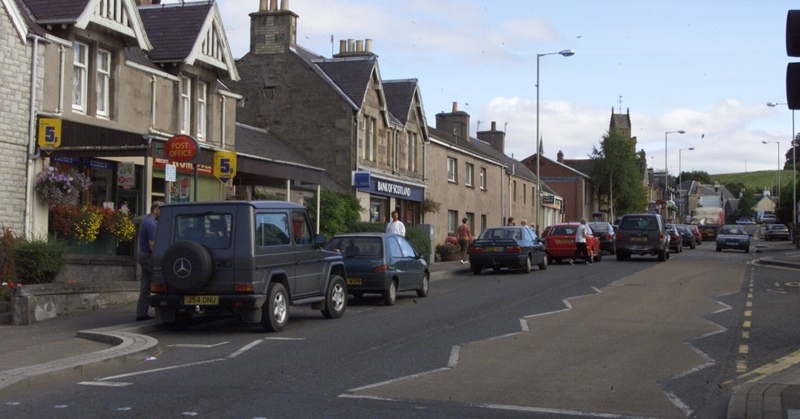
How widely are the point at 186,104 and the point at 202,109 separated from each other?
95cm

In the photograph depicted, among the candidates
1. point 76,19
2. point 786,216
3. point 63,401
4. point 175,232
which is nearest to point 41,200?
point 76,19

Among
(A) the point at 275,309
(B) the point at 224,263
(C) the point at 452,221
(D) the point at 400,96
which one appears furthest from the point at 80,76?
(C) the point at 452,221

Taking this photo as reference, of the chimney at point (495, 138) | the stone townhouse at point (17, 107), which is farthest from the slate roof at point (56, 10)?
the chimney at point (495, 138)

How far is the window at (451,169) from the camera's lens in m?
44.6

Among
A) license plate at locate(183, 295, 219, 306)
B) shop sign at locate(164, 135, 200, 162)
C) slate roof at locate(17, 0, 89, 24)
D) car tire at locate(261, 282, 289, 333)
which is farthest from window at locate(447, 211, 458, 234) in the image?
license plate at locate(183, 295, 219, 306)

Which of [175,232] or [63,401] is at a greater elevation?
[175,232]

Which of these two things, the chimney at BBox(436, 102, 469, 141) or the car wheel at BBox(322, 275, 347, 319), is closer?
the car wheel at BBox(322, 275, 347, 319)

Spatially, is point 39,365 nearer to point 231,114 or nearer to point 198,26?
point 198,26

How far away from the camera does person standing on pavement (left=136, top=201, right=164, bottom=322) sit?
48.1 ft

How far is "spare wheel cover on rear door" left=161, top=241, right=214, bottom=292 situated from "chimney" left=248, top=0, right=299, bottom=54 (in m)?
21.7

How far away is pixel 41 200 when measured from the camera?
61.0 ft

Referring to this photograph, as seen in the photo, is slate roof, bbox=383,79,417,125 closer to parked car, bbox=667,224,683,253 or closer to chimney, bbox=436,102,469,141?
chimney, bbox=436,102,469,141

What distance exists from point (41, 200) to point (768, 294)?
16.2 m

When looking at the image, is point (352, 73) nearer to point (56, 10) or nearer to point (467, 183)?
point (467, 183)
